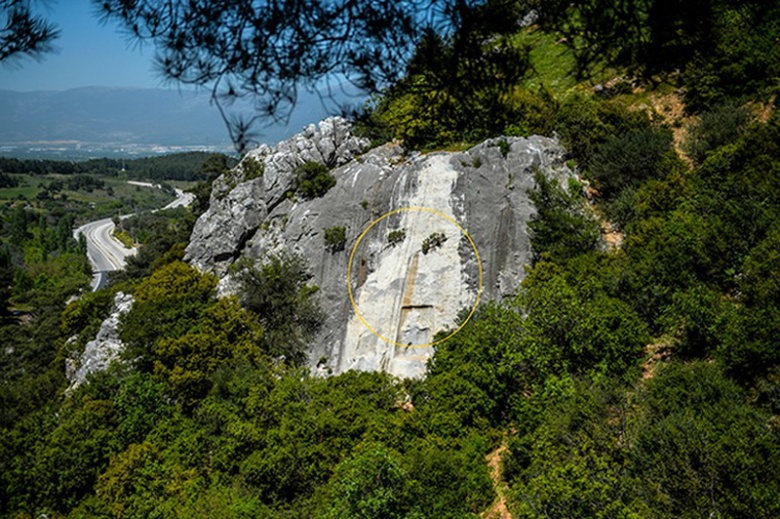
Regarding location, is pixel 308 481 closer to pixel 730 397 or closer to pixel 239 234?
pixel 730 397

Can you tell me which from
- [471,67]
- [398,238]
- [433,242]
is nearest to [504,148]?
[433,242]

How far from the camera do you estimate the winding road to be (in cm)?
7882

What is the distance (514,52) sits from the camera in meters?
4.78

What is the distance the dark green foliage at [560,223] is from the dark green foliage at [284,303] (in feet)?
36.5

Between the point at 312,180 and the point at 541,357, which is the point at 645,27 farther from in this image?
the point at 312,180

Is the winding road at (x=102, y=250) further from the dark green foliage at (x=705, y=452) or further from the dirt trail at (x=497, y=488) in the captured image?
the dark green foliage at (x=705, y=452)

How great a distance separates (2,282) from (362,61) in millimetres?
73094

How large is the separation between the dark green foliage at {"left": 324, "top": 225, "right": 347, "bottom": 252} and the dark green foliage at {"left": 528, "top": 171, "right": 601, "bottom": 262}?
9.24 meters

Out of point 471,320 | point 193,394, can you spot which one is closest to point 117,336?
point 193,394

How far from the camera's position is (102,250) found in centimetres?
9700

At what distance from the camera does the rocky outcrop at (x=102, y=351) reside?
930 inches

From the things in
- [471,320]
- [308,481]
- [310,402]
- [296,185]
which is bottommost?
[308,481]

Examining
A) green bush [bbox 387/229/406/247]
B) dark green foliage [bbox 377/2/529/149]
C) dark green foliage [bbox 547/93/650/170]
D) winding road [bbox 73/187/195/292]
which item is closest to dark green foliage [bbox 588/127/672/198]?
dark green foliage [bbox 547/93/650/170]

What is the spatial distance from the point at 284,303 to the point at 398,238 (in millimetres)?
6507
